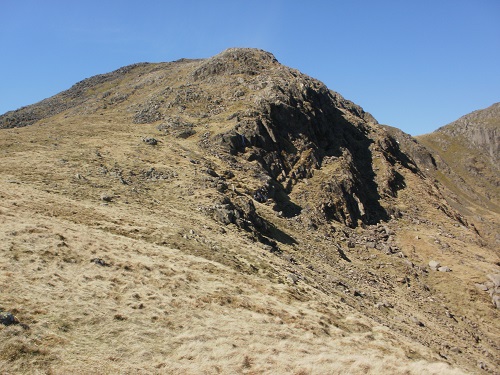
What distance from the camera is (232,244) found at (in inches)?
1303

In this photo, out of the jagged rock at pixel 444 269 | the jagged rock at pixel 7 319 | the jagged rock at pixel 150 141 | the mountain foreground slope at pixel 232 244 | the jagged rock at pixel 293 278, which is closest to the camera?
the jagged rock at pixel 7 319

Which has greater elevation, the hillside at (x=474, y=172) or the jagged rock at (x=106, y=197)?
the hillside at (x=474, y=172)

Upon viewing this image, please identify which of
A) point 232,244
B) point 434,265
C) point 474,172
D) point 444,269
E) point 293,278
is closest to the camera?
point 293,278

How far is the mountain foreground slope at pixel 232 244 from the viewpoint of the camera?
16859 millimetres

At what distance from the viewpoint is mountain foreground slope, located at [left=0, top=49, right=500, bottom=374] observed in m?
16.9

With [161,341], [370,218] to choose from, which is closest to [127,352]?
[161,341]

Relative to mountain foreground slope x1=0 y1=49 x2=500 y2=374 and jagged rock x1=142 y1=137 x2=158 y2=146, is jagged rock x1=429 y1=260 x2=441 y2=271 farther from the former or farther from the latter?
jagged rock x1=142 y1=137 x2=158 y2=146

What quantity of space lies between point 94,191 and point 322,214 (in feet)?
110

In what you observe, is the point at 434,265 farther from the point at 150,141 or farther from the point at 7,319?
the point at 7,319

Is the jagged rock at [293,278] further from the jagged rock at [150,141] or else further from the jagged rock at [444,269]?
the jagged rock at [150,141]

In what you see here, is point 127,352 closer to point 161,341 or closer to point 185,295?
point 161,341

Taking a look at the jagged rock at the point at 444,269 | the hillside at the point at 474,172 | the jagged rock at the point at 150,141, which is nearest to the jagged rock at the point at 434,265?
the jagged rock at the point at 444,269

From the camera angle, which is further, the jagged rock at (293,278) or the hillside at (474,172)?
the hillside at (474,172)

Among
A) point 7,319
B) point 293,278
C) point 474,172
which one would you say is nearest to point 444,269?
point 293,278
